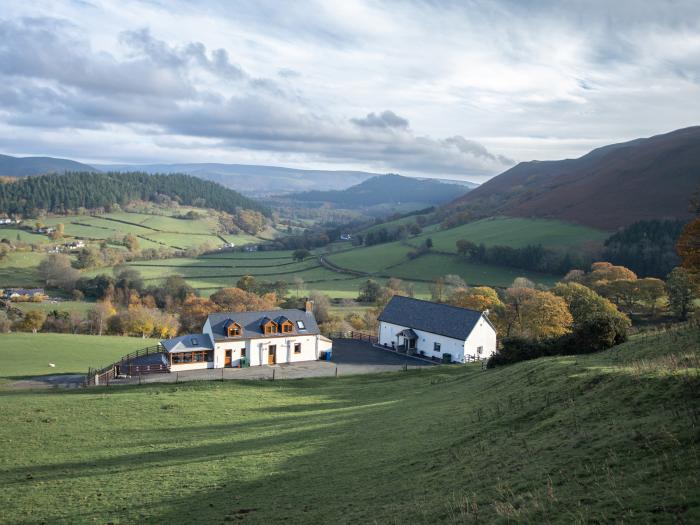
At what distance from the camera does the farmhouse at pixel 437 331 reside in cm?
5312

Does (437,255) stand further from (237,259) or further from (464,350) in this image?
(464,350)

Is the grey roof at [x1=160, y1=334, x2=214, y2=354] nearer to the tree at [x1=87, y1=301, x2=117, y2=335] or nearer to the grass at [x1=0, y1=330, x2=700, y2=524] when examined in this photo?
the grass at [x1=0, y1=330, x2=700, y2=524]

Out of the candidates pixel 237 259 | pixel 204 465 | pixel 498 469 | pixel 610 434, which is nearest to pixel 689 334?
pixel 610 434

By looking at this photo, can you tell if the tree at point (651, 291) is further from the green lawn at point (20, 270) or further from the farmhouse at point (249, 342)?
the green lawn at point (20, 270)

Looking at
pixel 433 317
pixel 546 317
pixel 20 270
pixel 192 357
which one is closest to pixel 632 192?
pixel 546 317

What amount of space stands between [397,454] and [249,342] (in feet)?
112

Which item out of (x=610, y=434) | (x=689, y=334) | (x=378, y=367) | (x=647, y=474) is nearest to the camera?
(x=647, y=474)

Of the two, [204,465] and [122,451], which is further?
[122,451]

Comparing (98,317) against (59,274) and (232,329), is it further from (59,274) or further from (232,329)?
(59,274)

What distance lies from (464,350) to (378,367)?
358 inches

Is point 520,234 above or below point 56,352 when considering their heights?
above

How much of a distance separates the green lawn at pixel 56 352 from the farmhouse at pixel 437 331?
92.5 feet

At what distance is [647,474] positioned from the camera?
11.3m

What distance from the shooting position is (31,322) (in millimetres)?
72125
